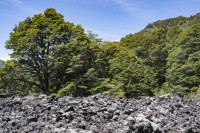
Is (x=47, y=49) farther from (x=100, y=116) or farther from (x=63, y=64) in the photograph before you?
(x=100, y=116)

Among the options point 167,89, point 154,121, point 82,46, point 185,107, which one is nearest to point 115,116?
point 154,121

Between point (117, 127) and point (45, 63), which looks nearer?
point (117, 127)

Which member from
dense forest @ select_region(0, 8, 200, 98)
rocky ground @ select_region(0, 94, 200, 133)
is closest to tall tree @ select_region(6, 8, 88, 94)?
dense forest @ select_region(0, 8, 200, 98)

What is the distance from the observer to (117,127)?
11.4 metres

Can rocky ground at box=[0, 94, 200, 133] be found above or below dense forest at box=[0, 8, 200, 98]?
below

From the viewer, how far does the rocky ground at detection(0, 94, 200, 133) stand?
11.3 meters

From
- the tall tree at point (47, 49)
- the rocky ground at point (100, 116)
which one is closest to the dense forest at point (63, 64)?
the tall tree at point (47, 49)

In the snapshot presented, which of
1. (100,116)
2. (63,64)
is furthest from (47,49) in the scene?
(100,116)

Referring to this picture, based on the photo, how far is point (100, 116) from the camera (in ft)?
43.8

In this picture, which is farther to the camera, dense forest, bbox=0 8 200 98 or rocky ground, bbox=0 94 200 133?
dense forest, bbox=0 8 200 98

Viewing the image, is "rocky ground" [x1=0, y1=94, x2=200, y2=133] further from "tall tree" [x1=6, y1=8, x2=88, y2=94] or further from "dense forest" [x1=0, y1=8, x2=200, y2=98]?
"tall tree" [x1=6, y1=8, x2=88, y2=94]

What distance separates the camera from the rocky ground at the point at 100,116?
11320 mm

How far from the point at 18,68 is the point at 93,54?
9226 millimetres

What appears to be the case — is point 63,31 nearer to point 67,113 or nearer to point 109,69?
point 109,69
